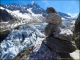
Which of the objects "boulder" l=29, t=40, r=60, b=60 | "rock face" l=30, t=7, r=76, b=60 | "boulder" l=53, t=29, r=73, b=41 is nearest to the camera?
"boulder" l=53, t=29, r=73, b=41

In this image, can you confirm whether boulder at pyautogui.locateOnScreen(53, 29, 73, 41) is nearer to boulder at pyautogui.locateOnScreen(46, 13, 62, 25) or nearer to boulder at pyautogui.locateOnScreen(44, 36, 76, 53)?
boulder at pyautogui.locateOnScreen(44, 36, 76, 53)

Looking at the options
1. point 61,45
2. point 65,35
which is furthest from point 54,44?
point 65,35

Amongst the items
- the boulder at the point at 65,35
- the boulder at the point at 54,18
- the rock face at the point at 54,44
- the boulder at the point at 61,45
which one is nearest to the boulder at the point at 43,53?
the rock face at the point at 54,44

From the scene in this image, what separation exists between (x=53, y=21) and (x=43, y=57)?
3304mm

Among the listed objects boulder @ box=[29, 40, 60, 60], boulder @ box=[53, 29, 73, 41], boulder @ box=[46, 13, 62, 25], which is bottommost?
boulder @ box=[29, 40, 60, 60]

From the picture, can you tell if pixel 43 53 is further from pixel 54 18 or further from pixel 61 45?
pixel 54 18

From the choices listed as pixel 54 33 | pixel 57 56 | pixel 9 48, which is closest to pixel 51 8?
pixel 54 33

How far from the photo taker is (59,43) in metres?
14.6

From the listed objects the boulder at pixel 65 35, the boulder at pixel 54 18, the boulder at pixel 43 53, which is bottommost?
the boulder at pixel 43 53

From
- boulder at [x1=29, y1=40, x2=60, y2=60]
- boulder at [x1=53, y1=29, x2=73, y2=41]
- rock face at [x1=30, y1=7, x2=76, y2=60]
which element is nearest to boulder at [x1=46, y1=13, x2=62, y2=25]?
rock face at [x1=30, y1=7, x2=76, y2=60]

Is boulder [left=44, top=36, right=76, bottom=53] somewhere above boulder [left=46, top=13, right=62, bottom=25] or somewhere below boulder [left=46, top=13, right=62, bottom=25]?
below

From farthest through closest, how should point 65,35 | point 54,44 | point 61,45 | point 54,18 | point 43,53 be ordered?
1. point 54,18
2. point 43,53
3. point 54,44
4. point 61,45
5. point 65,35

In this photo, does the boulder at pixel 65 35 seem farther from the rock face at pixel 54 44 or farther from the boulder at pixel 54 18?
the boulder at pixel 54 18

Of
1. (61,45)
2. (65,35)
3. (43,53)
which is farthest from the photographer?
(43,53)
